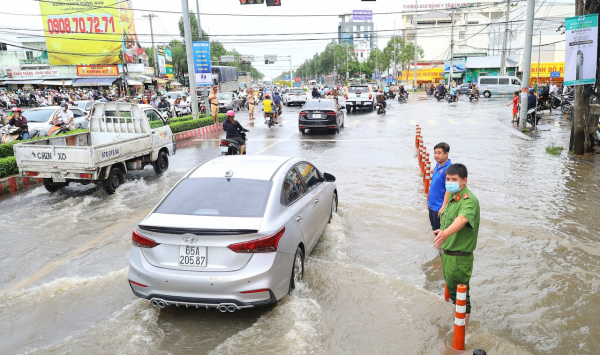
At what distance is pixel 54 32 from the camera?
5941 cm

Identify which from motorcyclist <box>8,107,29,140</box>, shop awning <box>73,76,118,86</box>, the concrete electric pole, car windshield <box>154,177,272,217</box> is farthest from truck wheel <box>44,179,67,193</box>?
shop awning <box>73,76,118,86</box>

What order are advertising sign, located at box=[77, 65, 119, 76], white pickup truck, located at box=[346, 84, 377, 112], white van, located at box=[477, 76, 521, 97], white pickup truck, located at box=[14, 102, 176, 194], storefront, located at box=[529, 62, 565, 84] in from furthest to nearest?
advertising sign, located at box=[77, 65, 119, 76] < storefront, located at box=[529, 62, 565, 84] < white van, located at box=[477, 76, 521, 97] < white pickup truck, located at box=[346, 84, 377, 112] < white pickup truck, located at box=[14, 102, 176, 194]

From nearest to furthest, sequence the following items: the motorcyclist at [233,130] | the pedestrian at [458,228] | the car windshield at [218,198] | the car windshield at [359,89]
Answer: the pedestrian at [458,228], the car windshield at [218,198], the motorcyclist at [233,130], the car windshield at [359,89]

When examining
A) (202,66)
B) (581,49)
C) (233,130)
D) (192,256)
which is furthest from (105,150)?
(202,66)

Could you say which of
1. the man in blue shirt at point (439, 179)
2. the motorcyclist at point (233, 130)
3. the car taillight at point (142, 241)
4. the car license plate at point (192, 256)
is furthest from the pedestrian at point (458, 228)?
the motorcyclist at point (233, 130)

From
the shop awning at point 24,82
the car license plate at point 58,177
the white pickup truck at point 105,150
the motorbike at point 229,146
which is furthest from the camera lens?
the shop awning at point 24,82

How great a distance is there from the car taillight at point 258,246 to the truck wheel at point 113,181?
22.2ft

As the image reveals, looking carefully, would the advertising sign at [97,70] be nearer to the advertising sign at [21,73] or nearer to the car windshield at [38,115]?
the advertising sign at [21,73]

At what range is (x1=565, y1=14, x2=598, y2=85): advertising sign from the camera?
12.2 metres

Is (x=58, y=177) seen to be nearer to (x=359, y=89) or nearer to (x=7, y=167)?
(x=7, y=167)

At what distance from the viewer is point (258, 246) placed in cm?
439

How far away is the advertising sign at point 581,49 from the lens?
12172mm

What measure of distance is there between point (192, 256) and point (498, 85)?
45.9 meters

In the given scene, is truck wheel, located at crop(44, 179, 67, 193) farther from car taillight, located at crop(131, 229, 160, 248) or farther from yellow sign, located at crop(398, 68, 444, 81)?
yellow sign, located at crop(398, 68, 444, 81)
